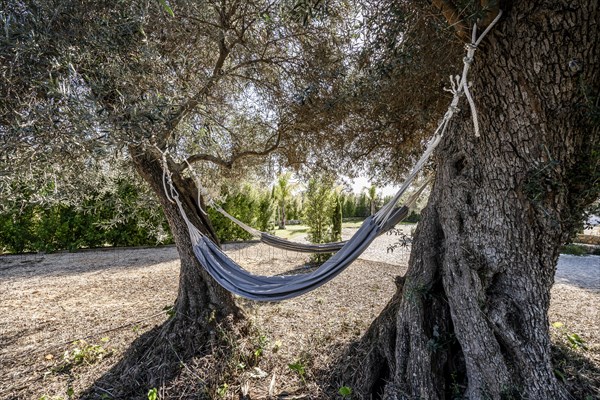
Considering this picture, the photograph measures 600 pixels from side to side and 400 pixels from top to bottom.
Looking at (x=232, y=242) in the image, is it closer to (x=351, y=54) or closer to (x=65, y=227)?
(x=65, y=227)

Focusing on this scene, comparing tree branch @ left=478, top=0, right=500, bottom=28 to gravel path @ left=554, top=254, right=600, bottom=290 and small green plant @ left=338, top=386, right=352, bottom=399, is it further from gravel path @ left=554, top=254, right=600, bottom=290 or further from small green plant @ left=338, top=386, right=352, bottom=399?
gravel path @ left=554, top=254, right=600, bottom=290

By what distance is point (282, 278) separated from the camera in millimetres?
1968

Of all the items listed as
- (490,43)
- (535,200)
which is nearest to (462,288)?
(535,200)

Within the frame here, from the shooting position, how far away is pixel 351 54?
2555 mm

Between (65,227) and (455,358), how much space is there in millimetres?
8349

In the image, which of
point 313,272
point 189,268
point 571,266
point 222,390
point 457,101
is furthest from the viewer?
point 571,266

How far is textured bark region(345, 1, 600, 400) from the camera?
1.35m

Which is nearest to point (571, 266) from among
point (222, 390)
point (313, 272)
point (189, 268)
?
point (313, 272)

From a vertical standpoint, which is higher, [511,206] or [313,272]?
[511,206]

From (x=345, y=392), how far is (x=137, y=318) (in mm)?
2439

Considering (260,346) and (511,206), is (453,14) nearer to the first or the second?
(511,206)

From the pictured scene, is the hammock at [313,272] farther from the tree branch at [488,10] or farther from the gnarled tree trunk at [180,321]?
the gnarled tree trunk at [180,321]

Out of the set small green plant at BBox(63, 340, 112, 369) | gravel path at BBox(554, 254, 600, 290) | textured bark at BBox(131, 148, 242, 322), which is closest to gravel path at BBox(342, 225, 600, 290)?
gravel path at BBox(554, 254, 600, 290)

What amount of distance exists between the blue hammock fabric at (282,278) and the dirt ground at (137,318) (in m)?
0.75
